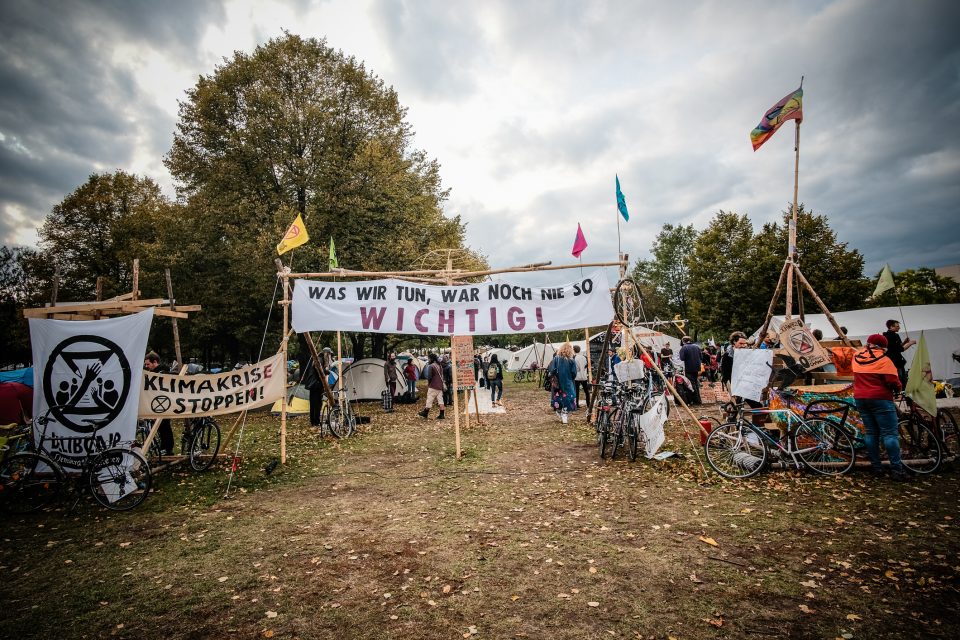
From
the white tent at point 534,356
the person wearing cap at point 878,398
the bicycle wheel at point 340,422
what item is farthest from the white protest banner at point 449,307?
the white tent at point 534,356

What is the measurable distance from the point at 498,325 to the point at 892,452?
647 cm

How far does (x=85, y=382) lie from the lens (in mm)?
6727

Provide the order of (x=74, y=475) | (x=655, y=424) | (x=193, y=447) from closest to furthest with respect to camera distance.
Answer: (x=74, y=475) < (x=655, y=424) < (x=193, y=447)

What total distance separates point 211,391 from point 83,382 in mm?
1754

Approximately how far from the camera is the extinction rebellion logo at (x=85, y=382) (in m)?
6.63

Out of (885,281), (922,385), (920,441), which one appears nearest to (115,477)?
(922,385)

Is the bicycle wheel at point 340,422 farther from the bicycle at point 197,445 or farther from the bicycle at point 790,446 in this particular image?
the bicycle at point 790,446

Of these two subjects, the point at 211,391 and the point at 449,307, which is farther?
the point at 449,307

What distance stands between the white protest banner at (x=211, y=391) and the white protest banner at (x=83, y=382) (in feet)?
1.58

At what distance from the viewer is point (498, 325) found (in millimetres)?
8664

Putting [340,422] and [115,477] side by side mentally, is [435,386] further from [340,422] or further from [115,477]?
[115,477]

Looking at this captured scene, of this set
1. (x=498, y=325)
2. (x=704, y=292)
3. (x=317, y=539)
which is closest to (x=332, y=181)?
(x=498, y=325)

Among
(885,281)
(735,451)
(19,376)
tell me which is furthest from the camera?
(19,376)

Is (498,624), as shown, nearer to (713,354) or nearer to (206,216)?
(206,216)
